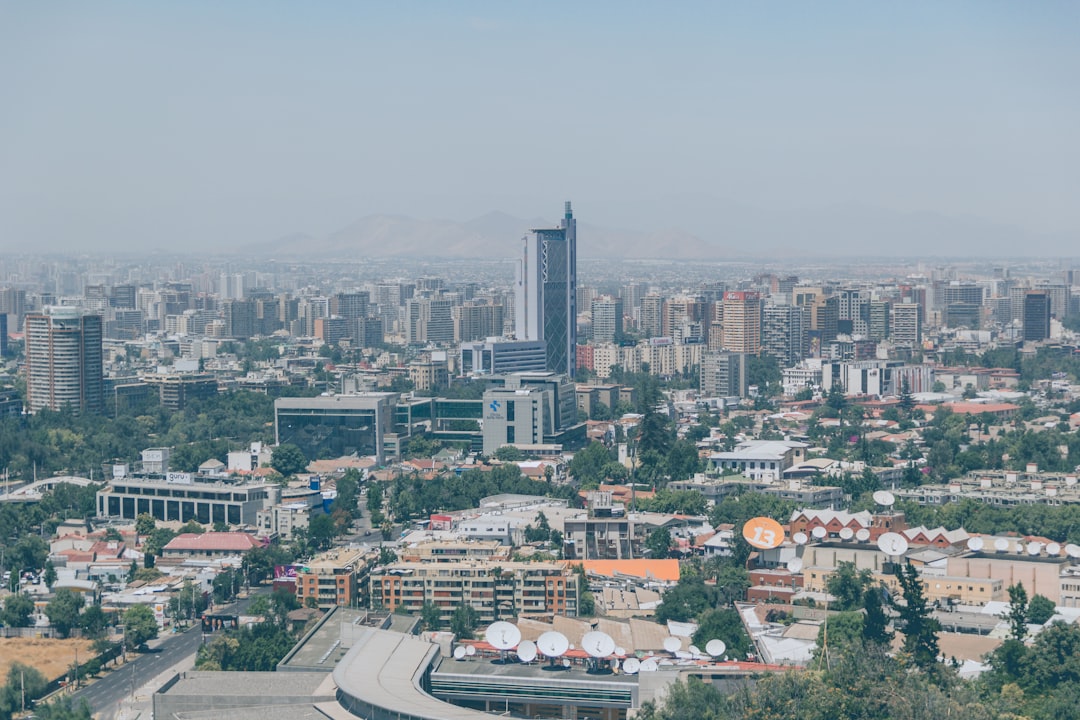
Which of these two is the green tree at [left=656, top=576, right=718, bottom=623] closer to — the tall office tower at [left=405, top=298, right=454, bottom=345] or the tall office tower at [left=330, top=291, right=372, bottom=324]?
the tall office tower at [left=405, top=298, right=454, bottom=345]

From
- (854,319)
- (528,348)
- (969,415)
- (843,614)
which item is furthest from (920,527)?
(854,319)

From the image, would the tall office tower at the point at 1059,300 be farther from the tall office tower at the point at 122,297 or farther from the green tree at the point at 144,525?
the green tree at the point at 144,525

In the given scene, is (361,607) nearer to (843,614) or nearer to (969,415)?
(843,614)

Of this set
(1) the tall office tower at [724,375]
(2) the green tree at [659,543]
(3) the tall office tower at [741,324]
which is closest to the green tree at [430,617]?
(2) the green tree at [659,543]

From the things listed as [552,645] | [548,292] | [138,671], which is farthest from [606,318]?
[552,645]

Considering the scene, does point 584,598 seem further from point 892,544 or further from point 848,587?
point 892,544

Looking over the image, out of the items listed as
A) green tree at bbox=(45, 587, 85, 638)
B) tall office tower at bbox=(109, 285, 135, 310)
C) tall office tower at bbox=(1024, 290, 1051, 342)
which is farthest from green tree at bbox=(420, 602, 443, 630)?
tall office tower at bbox=(109, 285, 135, 310)
